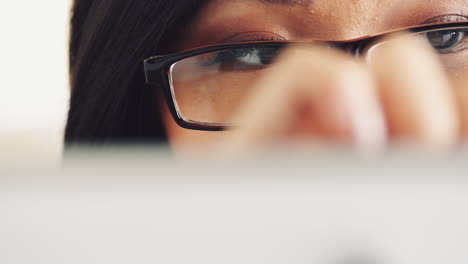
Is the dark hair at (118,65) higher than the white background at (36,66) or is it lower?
lower

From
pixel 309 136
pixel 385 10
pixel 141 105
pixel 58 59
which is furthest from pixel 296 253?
pixel 58 59

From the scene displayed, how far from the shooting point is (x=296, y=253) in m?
0.10

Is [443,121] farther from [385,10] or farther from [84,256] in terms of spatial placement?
[84,256]

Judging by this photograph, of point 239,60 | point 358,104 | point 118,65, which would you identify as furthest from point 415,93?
point 118,65

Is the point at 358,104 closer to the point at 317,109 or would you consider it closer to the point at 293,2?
the point at 317,109

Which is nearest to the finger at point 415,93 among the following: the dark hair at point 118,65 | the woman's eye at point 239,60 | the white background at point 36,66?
the woman's eye at point 239,60

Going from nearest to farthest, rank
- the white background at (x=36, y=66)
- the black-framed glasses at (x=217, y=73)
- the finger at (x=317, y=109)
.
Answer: the finger at (x=317, y=109), the black-framed glasses at (x=217, y=73), the white background at (x=36, y=66)

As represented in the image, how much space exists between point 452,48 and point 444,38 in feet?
0.05

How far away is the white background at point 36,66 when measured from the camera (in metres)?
1.22

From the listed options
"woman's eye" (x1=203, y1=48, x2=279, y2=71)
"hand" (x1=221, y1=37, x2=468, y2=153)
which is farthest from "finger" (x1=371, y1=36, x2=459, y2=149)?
"woman's eye" (x1=203, y1=48, x2=279, y2=71)

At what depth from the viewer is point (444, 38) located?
0.52 meters

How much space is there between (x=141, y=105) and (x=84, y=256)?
1.88 feet

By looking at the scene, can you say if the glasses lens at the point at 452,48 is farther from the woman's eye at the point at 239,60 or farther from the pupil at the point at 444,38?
the woman's eye at the point at 239,60

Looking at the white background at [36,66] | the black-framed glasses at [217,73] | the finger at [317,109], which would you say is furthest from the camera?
the white background at [36,66]
